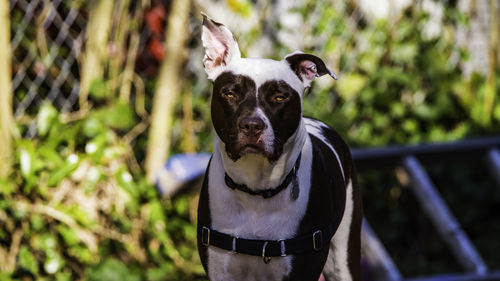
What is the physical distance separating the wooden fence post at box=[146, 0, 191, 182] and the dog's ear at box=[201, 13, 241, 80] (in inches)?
93.3

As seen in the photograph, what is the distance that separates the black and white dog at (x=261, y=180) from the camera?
2.26m

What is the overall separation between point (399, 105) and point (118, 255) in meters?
2.45

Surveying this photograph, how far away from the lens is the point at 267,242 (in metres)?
2.30

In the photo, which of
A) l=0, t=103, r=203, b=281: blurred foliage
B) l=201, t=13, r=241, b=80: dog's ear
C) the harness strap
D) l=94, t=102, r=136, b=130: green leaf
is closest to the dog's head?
l=201, t=13, r=241, b=80: dog's ear

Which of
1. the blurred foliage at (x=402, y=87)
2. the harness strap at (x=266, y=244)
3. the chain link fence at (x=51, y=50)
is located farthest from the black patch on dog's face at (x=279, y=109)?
the blurred foliage at (x=402, y=87)

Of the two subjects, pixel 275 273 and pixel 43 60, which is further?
pixel 43 60

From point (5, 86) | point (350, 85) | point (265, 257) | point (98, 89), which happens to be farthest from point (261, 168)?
point (350, 85)

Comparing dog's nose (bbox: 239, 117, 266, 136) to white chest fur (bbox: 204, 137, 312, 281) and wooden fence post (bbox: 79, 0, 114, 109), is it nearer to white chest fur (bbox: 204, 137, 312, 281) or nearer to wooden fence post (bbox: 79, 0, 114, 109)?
white chest fur (bbox: 204, 137, 312, 281)

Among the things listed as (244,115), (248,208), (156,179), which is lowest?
(156,179)

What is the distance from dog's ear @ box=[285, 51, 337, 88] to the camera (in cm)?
238

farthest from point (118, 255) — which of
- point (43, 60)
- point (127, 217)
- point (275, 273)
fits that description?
point (275, 273)

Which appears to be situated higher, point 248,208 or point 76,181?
point 248,208

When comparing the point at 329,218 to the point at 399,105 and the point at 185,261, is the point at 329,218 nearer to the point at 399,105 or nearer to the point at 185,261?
the point at 185,261

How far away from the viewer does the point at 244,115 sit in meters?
2.20
